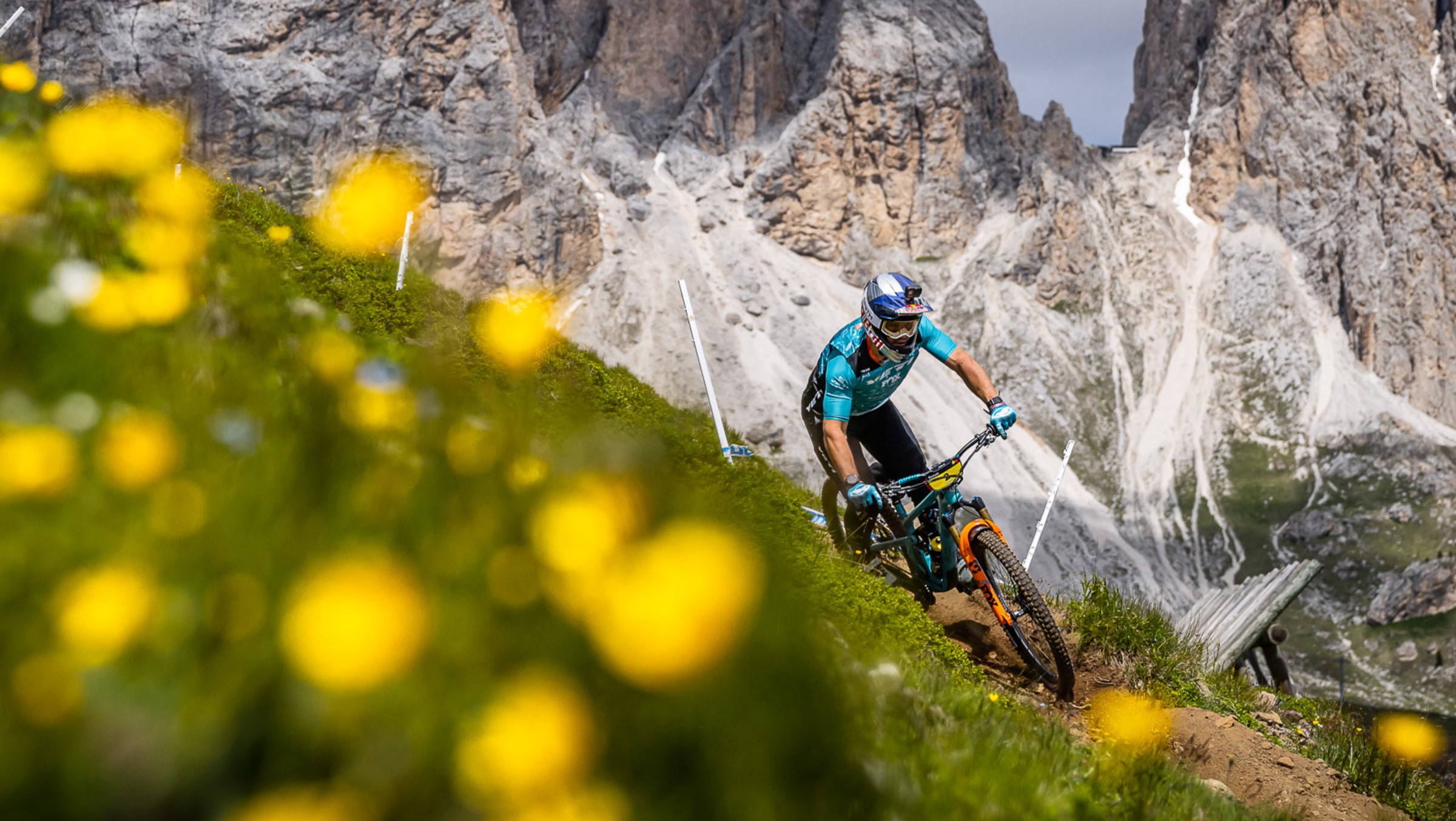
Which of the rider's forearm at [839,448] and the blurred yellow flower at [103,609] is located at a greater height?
the blurred yellow flower at [103,609]

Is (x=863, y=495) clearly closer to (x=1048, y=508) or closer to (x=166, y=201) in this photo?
(x=1048, y=508)

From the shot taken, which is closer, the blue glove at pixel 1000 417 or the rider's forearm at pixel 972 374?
the blue glove at pixel 1000 417

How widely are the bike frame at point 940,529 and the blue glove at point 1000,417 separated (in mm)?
98

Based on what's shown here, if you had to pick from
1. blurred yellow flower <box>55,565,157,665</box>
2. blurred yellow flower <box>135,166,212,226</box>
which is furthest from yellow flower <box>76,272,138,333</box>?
blurred yellow flower <box>55,565,157,665</box>

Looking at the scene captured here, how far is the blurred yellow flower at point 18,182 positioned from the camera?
1.65 m

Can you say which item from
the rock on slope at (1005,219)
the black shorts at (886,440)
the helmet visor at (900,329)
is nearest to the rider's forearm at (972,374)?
the helmet visor at (900,329)

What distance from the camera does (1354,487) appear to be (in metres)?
114

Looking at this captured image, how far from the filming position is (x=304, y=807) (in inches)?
34.8

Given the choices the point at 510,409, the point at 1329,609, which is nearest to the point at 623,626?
the point at 510,409

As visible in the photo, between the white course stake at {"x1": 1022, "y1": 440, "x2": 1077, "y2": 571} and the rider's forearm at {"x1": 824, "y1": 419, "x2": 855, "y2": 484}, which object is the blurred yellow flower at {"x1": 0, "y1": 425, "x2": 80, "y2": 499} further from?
the white course stake at {"x1": 1022, "y1": 440, "x2": 1077, "y2": 571}

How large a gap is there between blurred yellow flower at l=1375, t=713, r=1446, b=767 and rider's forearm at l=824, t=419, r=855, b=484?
3822 millimetres

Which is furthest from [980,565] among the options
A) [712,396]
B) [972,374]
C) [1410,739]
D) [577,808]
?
[577,808]

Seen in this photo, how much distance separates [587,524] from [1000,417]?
6236 mm

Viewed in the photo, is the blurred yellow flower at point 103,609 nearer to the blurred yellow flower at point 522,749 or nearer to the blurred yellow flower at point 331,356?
the blurred yellow flower at point 522,749
